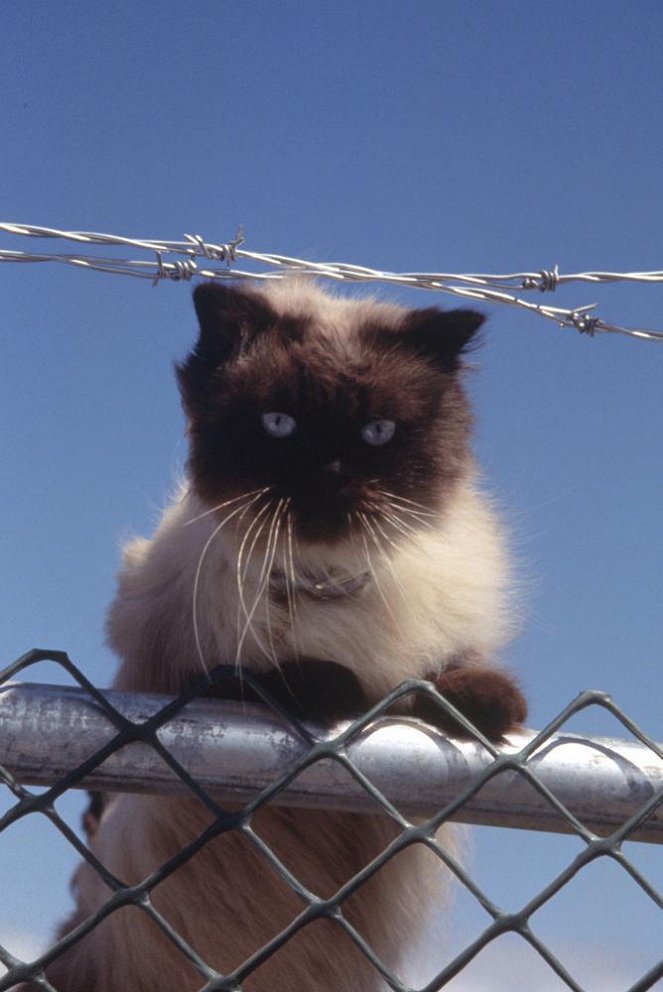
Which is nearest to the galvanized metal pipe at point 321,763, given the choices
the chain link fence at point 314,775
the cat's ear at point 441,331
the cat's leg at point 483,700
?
the chain link fence at point 314,775

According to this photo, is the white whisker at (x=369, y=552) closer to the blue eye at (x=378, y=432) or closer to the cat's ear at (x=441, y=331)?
the blue eye at (x=378, y=432)

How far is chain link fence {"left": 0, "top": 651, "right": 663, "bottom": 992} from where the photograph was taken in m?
1.25

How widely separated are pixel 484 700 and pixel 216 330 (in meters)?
0.89

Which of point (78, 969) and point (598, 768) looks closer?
point (598, 768)

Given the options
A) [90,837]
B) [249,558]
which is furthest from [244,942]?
[249,558]

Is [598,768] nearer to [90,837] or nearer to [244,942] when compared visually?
[244,942]

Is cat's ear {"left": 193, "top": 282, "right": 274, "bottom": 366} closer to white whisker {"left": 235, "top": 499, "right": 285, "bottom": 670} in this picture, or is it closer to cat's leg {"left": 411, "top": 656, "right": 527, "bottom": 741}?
white whisker {"left": 235, "top": 499, "right": 285, "bottom": 670}

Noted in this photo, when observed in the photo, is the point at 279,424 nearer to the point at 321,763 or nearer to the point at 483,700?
the point at 483,700

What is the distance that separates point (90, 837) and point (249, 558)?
35.3 inches

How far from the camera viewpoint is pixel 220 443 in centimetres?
211

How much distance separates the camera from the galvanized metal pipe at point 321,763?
1252 millimetres

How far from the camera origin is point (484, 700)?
6.48 feet

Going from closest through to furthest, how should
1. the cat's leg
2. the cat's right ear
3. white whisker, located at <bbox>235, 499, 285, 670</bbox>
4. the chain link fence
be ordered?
the chain link fence
the cat's leg
white whisker, located at <bbox>235, 499, 285, 670</bbox>
the cat's right ear

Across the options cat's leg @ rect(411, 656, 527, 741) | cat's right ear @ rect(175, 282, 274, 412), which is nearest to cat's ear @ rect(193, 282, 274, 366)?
cat's right ear @ rect(175, 282, 274, 412)
